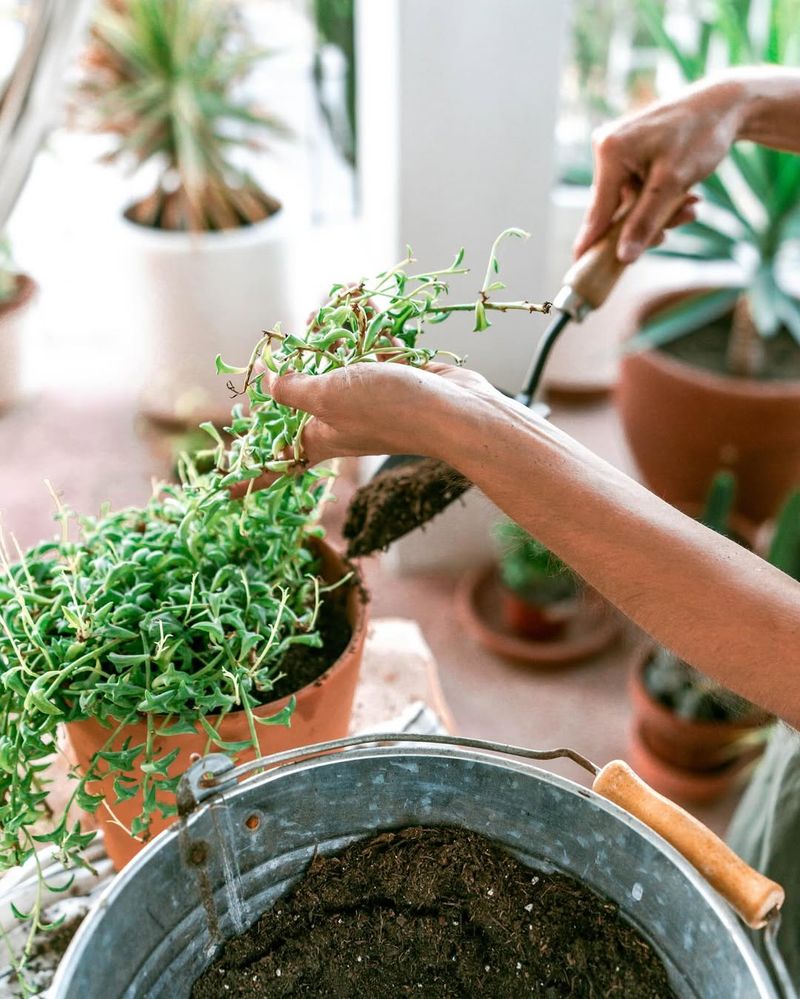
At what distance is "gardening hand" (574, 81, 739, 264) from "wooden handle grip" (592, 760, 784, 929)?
1.63 ft

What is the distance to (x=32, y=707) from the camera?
65cm

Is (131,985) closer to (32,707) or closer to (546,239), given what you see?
(32,707)

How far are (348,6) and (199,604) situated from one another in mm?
2081

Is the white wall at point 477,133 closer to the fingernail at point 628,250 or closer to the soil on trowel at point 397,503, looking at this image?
the fingernail at point 628,250

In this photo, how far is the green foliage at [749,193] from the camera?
1814 mm

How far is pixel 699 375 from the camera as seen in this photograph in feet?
6.16

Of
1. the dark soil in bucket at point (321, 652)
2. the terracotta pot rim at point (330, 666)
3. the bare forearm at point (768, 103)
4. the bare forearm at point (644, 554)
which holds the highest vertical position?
the bare forearm at point (768, 103)

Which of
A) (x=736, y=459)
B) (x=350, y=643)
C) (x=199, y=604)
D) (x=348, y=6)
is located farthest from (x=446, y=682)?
(x=348, y=6)

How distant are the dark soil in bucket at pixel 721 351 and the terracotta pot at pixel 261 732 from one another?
56.0 inches

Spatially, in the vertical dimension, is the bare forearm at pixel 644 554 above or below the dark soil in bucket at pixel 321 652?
above

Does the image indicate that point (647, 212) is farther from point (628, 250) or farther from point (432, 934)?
point (432, 934)

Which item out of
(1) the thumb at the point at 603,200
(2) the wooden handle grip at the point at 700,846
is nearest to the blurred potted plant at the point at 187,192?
(1) the thumb at the point at 603,200

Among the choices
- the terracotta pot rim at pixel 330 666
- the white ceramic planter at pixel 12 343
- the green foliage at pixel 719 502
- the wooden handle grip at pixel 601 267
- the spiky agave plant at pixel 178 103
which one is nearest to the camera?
the terracotta pot rim at pixel 330 666

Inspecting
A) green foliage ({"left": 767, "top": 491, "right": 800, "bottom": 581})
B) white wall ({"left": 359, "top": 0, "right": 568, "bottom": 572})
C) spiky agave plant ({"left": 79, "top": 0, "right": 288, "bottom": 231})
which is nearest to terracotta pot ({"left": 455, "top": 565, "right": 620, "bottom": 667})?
white wall ({"left": 359, "top": 0, "right": 568, "bottom": 572})
